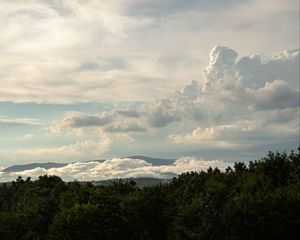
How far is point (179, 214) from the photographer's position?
315ft

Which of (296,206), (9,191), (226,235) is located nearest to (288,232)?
(296,206)

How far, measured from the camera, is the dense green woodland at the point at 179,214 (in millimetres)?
91062

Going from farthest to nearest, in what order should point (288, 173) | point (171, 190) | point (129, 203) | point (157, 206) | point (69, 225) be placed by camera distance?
point (171, 190), point (288, 173), point (157, 206), point (129, 203), point (69, 225)

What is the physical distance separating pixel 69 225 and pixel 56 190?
54.2 m

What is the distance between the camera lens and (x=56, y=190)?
142 metres

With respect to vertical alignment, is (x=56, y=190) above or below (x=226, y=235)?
above

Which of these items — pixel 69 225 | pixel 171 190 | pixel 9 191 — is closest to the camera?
pixel 69 225

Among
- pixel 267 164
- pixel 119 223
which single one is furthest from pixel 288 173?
pixel 119 223

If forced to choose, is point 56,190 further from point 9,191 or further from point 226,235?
point 226,235

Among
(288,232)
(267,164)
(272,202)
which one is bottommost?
(288,232)

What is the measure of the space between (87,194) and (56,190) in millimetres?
26523

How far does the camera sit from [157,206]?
11312 centimetres

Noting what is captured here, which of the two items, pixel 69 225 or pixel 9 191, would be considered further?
pixel 9 191

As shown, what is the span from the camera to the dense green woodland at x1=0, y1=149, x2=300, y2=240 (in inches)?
3585
